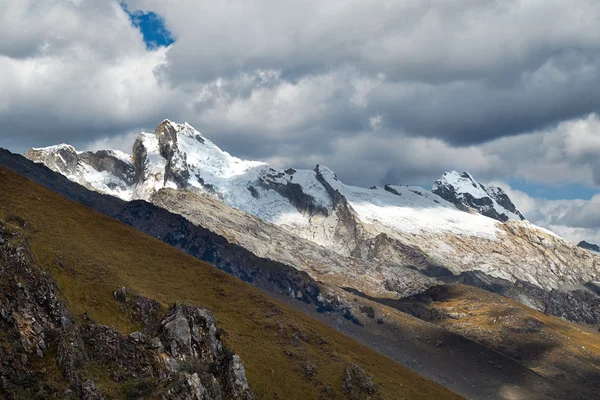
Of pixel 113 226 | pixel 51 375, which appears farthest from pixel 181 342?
pixel 113 226

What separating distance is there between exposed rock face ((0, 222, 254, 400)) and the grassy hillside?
583 centimetres

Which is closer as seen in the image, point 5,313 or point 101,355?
point 5,313

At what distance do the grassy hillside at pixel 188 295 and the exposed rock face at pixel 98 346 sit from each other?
583 cm

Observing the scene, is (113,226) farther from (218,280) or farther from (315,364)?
(315,364)

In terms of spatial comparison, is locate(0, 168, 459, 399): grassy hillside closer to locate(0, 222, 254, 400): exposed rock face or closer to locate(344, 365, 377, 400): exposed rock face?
locate(344, 365, 377, 400): exposed rock face

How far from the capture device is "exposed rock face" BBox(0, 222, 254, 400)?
100000mm

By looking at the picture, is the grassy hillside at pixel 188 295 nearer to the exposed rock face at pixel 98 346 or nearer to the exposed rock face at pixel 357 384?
the exposed rock face at pixel 357 384

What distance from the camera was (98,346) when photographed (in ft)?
362

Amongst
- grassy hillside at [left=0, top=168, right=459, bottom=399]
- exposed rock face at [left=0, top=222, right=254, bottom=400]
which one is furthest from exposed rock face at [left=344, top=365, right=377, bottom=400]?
exposed rock face at [left=0, top=222, right=254, bottom=400]

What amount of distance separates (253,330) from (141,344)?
41778 millimetres

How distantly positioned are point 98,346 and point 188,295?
41.5 meters

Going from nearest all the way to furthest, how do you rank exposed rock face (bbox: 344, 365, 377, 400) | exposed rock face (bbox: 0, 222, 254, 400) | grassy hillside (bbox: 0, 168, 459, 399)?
exposed rock face (bbox: 0, 222, 254, 400)
grassy hillside (bbox: 0, 168, 459, 399)
exposed rock face (bbox: 344, 365, 377, 400)

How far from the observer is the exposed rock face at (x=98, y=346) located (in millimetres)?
100000

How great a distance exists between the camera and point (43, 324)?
106375mm
